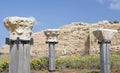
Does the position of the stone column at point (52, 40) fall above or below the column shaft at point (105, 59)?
above

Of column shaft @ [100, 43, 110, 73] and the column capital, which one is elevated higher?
the column capital

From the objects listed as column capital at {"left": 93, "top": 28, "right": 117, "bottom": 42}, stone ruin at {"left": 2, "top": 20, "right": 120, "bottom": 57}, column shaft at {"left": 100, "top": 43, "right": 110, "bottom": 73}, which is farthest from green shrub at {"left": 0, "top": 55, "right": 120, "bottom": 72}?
stone ruin at {"left": 2, "top": 20, "right": 120, "bottom": 57}

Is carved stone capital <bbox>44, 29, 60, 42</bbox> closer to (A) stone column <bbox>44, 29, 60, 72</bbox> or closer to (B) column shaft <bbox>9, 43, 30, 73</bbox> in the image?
(A) stone column <bbox>44, 29, 60, 72</bbox>

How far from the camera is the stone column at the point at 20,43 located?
864cm

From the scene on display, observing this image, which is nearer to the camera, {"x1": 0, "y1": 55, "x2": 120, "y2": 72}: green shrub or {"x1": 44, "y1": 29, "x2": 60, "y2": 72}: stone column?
{"x1": 44, "y1": 29, "x2": 60, "y2": 72}: stone column

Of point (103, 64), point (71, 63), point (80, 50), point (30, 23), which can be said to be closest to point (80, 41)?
point (80, 50)

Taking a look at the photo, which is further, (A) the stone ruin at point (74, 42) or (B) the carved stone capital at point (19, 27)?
(A) the stone ruin at point (74, 42)

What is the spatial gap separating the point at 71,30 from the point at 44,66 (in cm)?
1383

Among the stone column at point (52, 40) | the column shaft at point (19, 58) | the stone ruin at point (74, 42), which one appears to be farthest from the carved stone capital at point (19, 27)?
the stone ruin at point (74, 42)

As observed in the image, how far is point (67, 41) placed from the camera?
33156 millimetres

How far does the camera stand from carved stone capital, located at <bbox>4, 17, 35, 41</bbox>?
8953mm

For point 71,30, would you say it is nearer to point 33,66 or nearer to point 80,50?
point 80,50

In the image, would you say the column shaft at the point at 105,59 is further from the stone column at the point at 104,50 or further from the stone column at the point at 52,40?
the stone column at the point at 52,40

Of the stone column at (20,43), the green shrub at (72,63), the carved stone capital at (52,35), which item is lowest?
the green shrub at (72,63)
